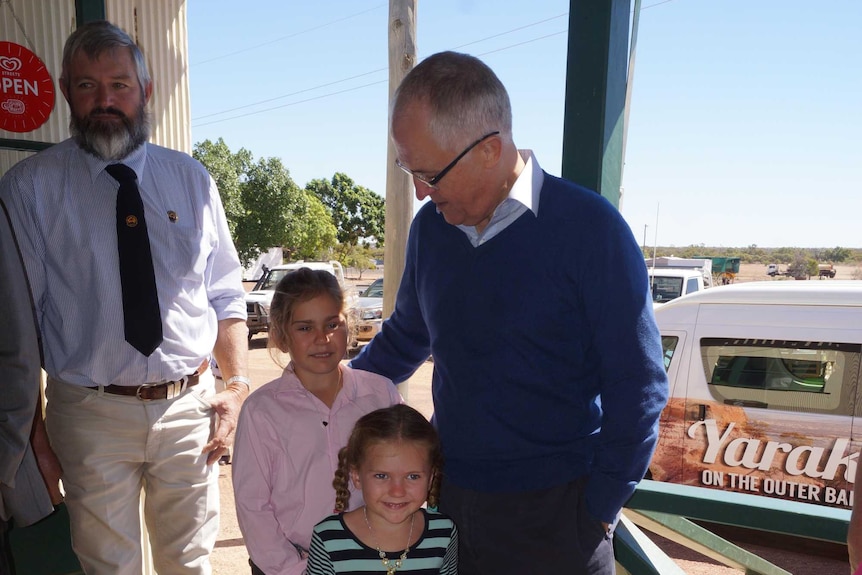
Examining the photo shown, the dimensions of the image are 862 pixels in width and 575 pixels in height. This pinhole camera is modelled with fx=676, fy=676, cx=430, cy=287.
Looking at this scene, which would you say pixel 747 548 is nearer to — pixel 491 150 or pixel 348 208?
pixel 491 150

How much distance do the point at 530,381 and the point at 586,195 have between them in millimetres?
386

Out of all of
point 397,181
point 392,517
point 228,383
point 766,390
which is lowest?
point 766,390

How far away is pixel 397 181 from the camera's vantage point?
6.25m

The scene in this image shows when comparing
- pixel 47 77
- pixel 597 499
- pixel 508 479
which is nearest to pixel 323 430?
pixel 508 479

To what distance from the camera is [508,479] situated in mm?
1367

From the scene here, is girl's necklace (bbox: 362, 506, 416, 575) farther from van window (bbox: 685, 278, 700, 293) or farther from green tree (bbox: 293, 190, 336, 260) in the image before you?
green tree (bbox: 293, 190, 336, 260)

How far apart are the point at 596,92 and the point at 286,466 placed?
3.72ft

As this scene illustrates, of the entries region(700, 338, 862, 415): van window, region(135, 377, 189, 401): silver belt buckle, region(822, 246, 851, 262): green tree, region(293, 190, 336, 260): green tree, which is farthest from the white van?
region(822, 246, 851, 262): green tree

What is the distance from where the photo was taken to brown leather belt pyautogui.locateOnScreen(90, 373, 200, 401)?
193 cm

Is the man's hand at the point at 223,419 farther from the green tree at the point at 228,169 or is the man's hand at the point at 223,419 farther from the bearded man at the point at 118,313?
the green tree at the point at 228,169

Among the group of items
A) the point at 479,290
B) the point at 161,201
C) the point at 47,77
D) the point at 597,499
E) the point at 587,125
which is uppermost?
the point at 47,77

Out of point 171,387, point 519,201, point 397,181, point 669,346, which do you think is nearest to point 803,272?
point 669,346

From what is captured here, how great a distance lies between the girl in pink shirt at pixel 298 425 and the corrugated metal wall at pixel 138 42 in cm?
165

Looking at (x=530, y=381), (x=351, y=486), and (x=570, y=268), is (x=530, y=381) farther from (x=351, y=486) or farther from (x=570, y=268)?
(x=351, y=486)
